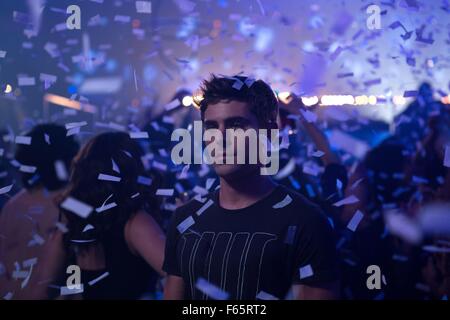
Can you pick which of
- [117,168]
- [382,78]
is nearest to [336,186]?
[382,78]

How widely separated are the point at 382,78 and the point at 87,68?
113cm

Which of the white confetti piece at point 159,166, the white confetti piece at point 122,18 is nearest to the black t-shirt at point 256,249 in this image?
the white confetti piece at point 159,166

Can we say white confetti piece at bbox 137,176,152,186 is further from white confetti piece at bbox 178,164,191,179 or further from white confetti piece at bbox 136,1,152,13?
white confetti piece at bbox 136,1,152,13

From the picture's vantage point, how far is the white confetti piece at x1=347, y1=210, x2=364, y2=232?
198cm

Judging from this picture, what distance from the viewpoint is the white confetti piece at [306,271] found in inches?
71.5

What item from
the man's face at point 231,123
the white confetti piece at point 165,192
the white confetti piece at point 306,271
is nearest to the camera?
the white confetti piece at point 306,271

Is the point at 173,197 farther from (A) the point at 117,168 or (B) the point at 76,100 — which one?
(B) the point at 76,100

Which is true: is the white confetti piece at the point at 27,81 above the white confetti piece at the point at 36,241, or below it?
above

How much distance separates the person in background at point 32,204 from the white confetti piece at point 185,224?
0.50 meters

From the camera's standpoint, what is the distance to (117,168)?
6.76 ft

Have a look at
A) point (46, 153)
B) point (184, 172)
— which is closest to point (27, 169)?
point (46, 153)

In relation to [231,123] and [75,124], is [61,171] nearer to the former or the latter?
[75,124]

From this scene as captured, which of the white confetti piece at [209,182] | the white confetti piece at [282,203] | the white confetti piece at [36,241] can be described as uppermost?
the white confetti piece at [209,182]

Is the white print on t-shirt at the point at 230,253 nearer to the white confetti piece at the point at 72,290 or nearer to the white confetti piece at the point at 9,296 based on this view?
the white confetti piece at the point at 72,290
